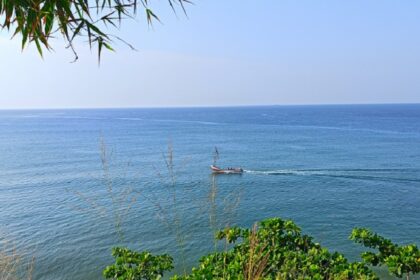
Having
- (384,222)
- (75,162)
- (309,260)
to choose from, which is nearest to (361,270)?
(309,260)

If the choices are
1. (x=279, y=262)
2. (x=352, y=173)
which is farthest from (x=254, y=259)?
(x=352, y=173)

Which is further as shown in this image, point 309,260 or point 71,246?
point 71,246

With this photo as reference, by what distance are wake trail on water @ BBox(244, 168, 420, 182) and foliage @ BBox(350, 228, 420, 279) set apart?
112 ft

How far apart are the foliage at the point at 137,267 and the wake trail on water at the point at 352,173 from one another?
1407 inches

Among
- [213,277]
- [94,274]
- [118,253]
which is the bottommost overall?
[94,274]

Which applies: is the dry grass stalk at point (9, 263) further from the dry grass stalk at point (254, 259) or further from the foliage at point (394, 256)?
the foliage at point (394, 256)

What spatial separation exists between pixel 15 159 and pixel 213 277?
55.6 meters

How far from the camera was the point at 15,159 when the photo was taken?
52.3 metres

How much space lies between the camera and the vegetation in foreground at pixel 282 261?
4.96 meters

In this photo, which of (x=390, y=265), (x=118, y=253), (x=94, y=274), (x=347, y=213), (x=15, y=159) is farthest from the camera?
(x=15, y=159)

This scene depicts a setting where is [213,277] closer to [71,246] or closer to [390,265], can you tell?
[390,265]

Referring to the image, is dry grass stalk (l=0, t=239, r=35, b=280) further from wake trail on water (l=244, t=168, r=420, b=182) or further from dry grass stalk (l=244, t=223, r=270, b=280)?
wake trail on water (l=244, t=168, r=420, b=182)

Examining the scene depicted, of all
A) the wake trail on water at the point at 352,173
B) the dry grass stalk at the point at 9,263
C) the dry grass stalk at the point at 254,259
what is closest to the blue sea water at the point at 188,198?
the wake trail on water at the point at 352,173

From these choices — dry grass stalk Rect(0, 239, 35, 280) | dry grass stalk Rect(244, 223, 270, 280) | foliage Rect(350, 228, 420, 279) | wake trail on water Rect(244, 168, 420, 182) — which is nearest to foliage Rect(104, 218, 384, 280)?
foliage Rect(350, 228, 420, 279)
